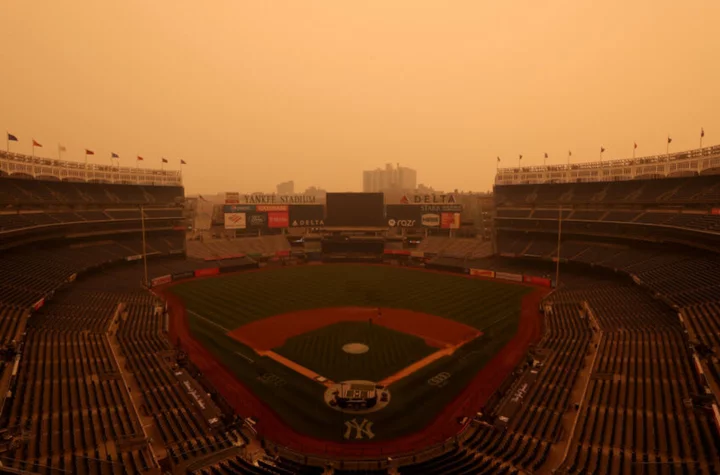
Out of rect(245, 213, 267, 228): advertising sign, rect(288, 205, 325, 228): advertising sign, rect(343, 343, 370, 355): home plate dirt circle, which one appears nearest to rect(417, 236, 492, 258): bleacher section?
rect(288, 205, 325, 228): advertising sign

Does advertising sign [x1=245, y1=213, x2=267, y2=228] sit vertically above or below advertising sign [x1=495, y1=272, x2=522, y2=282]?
above

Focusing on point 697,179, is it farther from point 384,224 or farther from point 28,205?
point 28,205

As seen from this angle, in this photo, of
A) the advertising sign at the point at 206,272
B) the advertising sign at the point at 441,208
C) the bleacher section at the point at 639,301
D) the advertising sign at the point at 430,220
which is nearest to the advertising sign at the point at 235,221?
the advertising sign at the point at 206,272

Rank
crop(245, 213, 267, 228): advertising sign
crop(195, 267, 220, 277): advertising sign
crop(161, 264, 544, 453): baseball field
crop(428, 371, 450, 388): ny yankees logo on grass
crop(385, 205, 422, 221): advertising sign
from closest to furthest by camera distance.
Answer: crop(161, 264, 544, 453): baseball field < crop(428, 371, 450, 388): ny yankees logo on grass < crop(195, 267, 220, 277): advertising sign < crop(245, 213, 267, 228): advertising sign < crop(385, 205, 422, 221): advertising sign

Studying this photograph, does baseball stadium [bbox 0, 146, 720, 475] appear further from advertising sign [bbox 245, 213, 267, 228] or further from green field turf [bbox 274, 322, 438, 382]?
advertising sign [bbox 245, 213, 267, 228]

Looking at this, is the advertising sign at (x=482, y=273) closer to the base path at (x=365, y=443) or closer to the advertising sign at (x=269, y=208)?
the base path at (x=365, y=443)

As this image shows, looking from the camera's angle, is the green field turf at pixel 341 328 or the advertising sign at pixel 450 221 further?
the advertising sign at pixel 450 221
